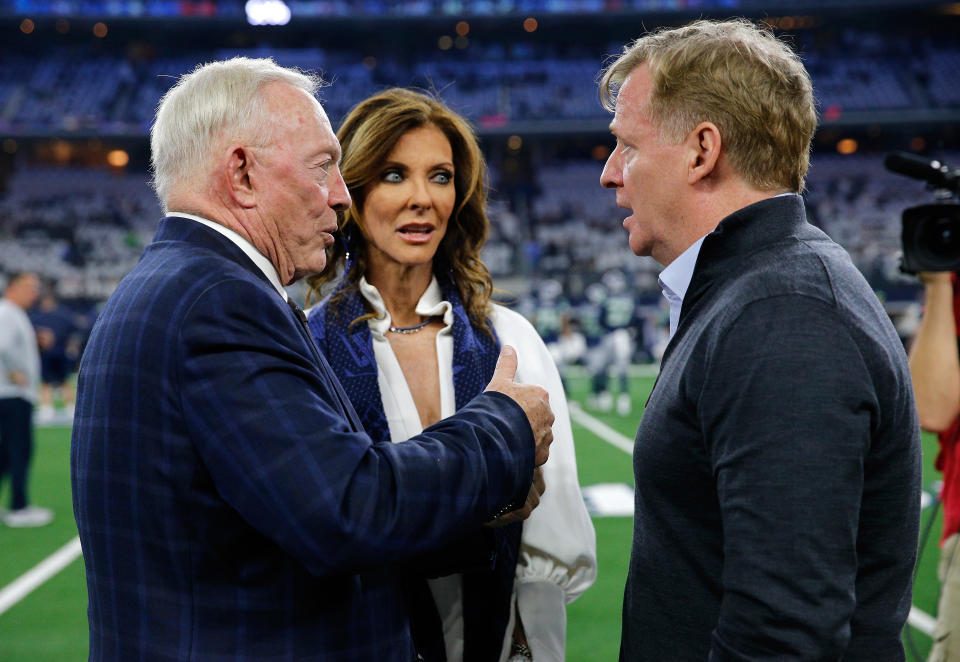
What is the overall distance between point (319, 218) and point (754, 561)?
97cm

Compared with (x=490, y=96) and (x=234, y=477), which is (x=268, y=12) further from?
(x=234, y=477)

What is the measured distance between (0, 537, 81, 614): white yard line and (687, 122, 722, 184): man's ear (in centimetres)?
494

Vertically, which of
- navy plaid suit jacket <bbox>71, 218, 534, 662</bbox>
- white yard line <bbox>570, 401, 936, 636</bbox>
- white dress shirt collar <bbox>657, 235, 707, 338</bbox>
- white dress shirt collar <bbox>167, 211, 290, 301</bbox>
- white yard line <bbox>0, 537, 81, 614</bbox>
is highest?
white dress shirt collar <bbox>167, 211, 290, 301</bbox>

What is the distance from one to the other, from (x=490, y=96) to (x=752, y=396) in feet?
105

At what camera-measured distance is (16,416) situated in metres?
7.02

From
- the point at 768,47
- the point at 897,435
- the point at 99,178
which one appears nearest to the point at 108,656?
the point at 897,435

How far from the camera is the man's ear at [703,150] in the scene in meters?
1.43

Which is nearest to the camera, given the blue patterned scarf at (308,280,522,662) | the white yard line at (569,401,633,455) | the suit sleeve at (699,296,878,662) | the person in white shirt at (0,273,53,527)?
the suit sleeve at (699,296,878,662)

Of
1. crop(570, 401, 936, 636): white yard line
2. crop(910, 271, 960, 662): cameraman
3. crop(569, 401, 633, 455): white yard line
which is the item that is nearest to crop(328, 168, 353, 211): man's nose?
crop(910, 271, 960, 662): cameraman

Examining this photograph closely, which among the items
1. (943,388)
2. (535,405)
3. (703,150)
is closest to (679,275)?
(703,150)

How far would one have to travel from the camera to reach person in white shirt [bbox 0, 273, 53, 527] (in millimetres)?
6949

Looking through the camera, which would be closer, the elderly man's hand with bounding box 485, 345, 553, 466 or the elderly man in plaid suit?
the elderly man in plaid suit

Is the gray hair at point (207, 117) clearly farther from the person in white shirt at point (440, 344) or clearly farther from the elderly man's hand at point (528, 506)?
the elderly man's hand at point (528, 506)

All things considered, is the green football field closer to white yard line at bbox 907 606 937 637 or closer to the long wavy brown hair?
white yard line at bbox 907 606 937 637
